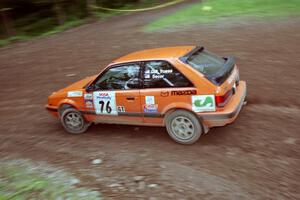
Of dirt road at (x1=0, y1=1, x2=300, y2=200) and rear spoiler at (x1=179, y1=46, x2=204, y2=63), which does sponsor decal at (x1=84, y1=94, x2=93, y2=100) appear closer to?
dirt road at (x1=0, y1=1, x2=300, y2=200)

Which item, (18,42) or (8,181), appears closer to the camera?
(8,181)

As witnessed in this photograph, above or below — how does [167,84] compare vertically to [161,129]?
above

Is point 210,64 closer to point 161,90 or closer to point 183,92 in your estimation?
point 183,92

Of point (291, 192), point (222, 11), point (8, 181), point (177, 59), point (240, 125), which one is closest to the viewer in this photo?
point (291, 192)

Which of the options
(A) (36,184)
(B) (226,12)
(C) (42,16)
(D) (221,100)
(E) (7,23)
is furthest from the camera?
(C) (42,16)

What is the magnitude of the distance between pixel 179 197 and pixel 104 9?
59.3 feet

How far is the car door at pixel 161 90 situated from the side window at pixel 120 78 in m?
0.18

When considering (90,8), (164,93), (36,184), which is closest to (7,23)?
(90,8)

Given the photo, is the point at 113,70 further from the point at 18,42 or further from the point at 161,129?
the point at 18,42

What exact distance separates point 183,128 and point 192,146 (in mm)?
330

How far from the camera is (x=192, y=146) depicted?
21.4 ft

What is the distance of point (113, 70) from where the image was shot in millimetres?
7062

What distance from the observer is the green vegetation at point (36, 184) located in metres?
5.45

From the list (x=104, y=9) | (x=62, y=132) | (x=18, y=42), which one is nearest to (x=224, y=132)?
(x=62, y=132)
